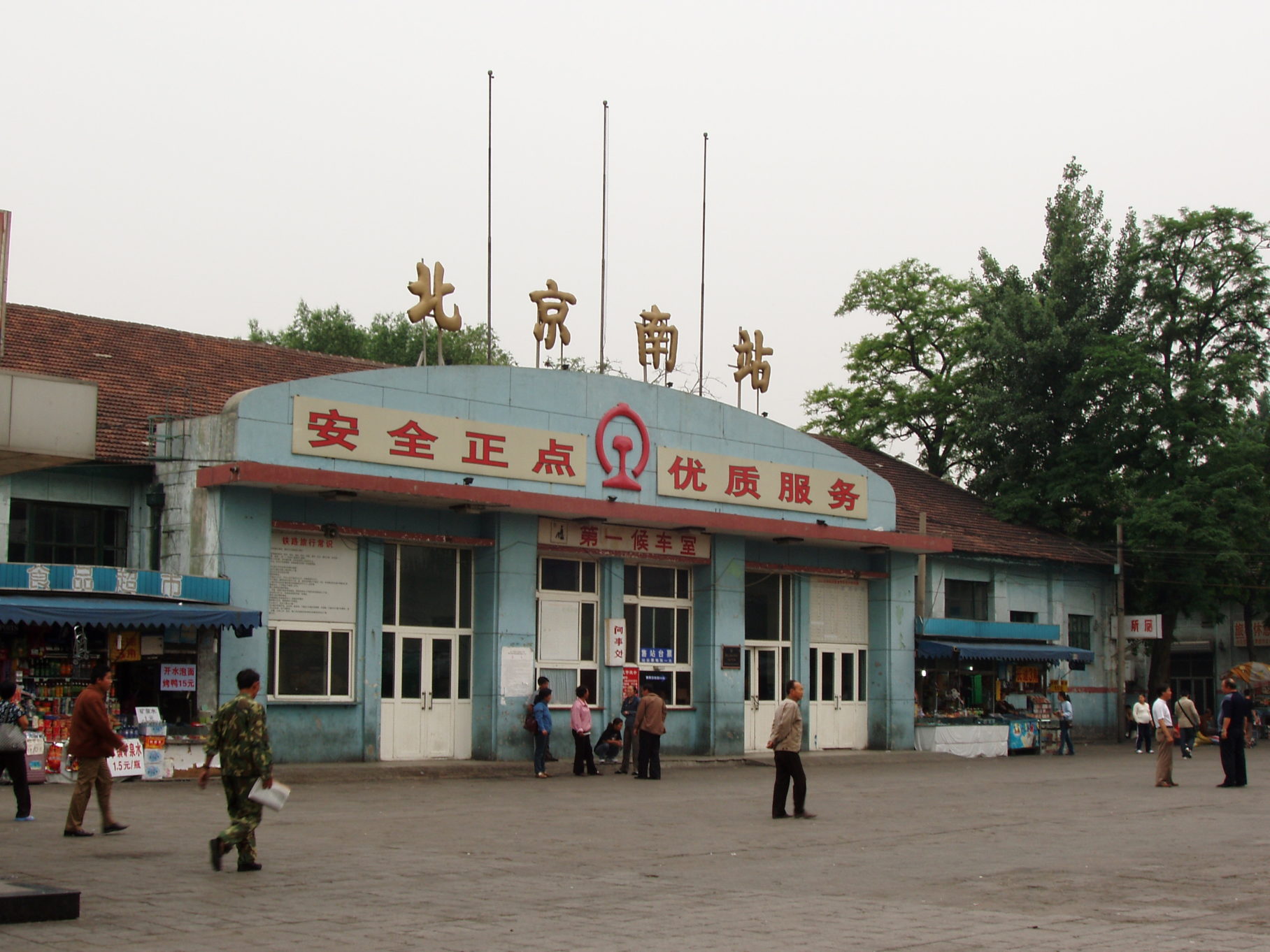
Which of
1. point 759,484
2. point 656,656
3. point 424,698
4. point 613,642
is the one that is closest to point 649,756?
point 613,642

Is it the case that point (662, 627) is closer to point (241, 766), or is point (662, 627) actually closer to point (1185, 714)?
point (1185, 714)

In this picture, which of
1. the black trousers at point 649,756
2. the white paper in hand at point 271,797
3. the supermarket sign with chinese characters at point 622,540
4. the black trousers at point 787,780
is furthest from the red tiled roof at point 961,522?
the white paper in hand at point 271,797

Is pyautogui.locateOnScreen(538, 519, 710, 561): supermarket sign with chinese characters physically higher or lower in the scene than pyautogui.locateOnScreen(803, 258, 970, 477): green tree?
lower

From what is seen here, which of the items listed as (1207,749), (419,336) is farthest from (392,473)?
(419,336)

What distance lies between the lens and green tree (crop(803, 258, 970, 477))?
160 ft

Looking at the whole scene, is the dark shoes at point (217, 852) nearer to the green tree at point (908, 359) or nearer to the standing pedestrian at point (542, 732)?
the standing pedestrian at point (542, 732)

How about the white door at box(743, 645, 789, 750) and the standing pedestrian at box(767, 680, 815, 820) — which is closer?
the standing pedestrian at box(767, 680, 815, 820)

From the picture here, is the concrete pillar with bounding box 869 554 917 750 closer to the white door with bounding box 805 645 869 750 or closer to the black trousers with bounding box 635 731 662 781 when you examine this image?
the white door with bounding box 805 645 869 750

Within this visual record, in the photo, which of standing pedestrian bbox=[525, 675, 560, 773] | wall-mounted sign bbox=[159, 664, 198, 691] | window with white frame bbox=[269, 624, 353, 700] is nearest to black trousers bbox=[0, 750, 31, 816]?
wall-mounted sign bbox=[159, 664, 198, 691]

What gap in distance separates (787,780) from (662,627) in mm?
12435

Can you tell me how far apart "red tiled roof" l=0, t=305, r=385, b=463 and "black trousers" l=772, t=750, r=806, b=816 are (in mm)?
12139

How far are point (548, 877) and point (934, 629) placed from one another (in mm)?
23351

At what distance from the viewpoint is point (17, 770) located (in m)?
14.9

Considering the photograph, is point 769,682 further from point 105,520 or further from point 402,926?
point 402,926
